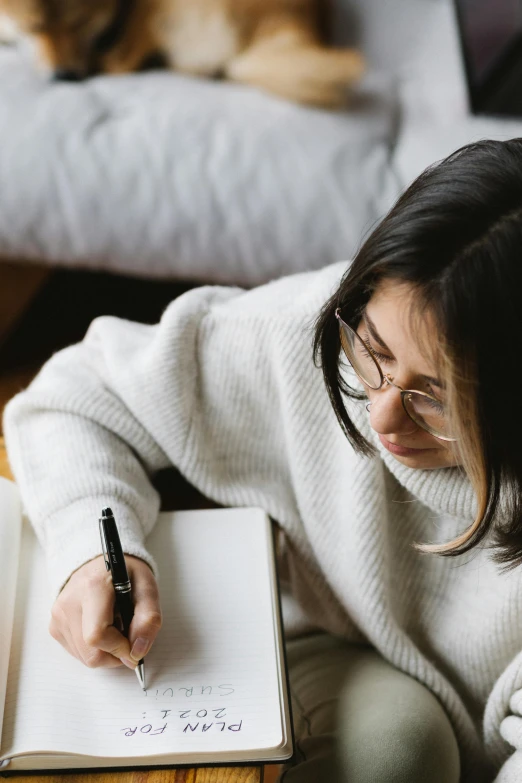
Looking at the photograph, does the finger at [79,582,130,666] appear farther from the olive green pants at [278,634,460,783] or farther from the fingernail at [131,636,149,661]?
the olive green pants at [278,634,460,783]

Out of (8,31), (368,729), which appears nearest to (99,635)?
(368,729)

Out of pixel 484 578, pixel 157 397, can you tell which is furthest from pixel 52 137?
pixel 484 578

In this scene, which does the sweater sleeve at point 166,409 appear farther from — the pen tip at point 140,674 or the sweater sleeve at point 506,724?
the sweater sleeve at point 506,724

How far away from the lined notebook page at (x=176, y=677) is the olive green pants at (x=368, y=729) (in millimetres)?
124

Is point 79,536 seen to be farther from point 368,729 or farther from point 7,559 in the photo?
point 368,729

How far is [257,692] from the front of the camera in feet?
1.74

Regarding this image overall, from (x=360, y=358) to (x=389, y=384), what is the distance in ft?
0.14

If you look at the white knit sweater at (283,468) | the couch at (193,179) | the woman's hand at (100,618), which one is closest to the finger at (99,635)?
the woman's hand at (100,618)

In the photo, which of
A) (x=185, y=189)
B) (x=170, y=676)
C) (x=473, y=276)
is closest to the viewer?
(x=473, y=276)

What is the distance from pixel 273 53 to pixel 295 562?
3.43 ft

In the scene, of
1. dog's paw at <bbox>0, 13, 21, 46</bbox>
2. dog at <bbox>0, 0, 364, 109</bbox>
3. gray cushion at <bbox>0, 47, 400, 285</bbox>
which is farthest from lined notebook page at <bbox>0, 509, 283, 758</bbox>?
dog's paw at <bbox>0, 13, 21, 46</bbox>

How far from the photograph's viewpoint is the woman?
51 cm

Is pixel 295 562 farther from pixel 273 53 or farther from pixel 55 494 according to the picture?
pixel 273 53

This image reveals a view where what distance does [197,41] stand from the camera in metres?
1.48
